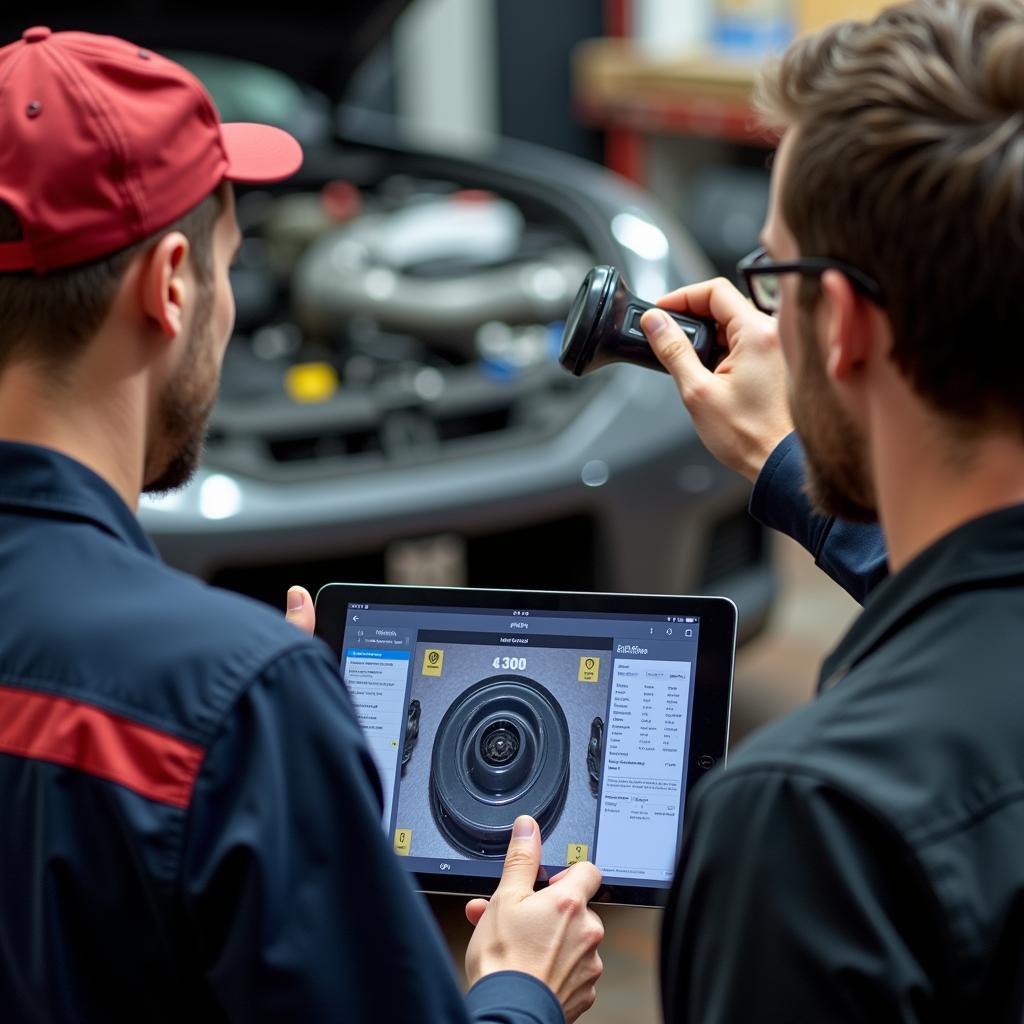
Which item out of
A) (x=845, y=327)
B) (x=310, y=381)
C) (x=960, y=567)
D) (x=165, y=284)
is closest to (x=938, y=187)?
(x=845, y=327)

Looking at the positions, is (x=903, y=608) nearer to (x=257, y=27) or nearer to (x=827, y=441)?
(x=827, y=441)

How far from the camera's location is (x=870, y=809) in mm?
812

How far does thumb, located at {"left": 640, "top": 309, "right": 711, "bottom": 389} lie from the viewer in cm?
140

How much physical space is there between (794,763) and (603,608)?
→ 1.73 ft

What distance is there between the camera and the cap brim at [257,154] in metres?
1.16

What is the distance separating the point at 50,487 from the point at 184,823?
24 cm

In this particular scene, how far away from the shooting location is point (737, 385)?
1389 millimetres

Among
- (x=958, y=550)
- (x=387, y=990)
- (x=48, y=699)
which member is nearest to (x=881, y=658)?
(x=958, y=550)

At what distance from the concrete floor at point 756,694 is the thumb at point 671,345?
2.52 feet

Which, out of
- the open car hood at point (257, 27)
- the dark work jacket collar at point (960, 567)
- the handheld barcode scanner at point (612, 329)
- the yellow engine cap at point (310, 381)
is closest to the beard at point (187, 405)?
the handheld barcode scanner at point (612, 329)

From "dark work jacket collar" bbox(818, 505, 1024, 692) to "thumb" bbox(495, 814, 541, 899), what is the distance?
1.40ft

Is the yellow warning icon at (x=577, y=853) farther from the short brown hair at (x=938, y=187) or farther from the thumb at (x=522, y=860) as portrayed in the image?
the short brown hair at (x=938, y=187)

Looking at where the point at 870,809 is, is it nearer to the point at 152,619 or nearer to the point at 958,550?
the point at 958,550

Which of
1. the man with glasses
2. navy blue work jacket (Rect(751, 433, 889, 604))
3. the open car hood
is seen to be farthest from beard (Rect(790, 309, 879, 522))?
the open car hood
